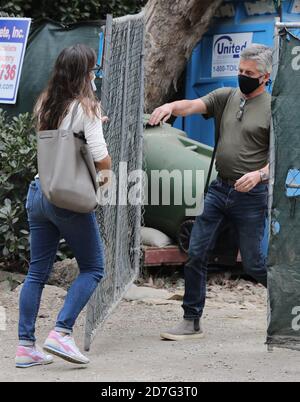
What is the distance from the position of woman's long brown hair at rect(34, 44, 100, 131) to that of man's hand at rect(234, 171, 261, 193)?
43.9 inches

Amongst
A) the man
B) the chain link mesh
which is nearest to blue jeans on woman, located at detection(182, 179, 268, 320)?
the man

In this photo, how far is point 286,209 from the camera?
17.7ft

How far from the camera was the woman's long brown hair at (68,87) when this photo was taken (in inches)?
209

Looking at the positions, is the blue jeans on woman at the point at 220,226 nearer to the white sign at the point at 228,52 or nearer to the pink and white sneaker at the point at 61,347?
the pink and white sneaker at the point at 61,347

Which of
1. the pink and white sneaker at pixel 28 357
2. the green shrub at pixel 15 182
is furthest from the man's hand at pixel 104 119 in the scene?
the green shrub at pixel 15 182

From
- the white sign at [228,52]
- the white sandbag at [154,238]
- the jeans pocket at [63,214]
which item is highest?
the white sign at [228,52]

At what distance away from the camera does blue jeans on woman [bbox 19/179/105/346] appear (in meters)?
5.36

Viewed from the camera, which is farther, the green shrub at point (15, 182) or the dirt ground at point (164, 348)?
the green shrub at point (15, 182)

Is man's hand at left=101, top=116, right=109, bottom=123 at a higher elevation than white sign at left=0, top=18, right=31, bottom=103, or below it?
below

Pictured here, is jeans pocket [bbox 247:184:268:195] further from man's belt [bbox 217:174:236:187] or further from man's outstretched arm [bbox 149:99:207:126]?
man's outstretched arm [bbox 149:99:207:126]

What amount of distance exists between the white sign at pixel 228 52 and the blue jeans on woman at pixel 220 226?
3.12 m

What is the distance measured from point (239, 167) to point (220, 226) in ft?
1.53

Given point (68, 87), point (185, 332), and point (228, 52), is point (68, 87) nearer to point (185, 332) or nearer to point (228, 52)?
point (185, 332)

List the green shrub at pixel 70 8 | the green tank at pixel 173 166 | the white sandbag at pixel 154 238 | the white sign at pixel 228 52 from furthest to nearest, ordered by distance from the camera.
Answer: the green shrub at pixel 70 8 < the white sign at pixel 228 52 < the white sandbag at pixel 154 238 < the green tank at pixel 173 166
